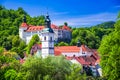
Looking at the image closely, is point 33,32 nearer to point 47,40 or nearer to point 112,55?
point 47,40

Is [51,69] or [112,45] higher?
[112,45]

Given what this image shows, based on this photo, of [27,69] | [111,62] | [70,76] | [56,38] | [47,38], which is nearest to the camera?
[111,62]

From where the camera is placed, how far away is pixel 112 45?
59.5 feet

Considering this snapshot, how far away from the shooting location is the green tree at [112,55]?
675 inches

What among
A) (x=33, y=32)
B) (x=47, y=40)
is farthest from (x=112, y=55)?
(x=33, y=32)

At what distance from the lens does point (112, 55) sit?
1727 cm

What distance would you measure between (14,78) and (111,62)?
176 inches

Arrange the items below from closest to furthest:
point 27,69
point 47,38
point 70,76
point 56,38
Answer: point 70,76, point 27,69, point 47,38, point 56,38

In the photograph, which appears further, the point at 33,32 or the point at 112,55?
the point at 33,32

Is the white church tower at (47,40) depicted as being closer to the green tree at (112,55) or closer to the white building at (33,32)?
the white building at (33,32)

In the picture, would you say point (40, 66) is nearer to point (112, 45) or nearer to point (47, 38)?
point (112, 45)

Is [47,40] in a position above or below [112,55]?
below

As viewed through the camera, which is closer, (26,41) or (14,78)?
(14,78)

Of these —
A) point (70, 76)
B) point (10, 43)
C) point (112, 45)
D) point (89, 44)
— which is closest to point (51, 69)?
point (70, 76)
